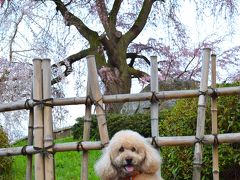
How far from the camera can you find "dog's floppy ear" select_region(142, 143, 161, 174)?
445 centimetres

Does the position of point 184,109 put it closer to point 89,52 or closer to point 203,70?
point 203,70

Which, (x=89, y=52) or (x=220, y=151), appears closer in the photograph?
(x=220, y=151)

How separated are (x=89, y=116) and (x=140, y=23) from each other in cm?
989

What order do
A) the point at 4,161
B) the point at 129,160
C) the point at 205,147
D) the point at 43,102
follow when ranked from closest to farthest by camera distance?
the point at 129,160, the point at 43,102, the point at 205,147, the point at 4,161

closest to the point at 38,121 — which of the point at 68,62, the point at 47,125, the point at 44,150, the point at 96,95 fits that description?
the point at 47,125

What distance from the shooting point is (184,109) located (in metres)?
6.69

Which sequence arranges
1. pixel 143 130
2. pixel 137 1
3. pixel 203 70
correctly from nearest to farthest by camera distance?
pixel 203 70, pixel 143 130, pixel 137 1

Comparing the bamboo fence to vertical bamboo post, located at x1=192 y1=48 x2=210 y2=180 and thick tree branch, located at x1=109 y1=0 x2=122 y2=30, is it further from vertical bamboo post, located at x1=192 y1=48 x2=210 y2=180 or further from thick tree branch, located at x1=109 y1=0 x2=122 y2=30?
thick tree branch, located at x1=109 y1=0 x2=122 y2=30

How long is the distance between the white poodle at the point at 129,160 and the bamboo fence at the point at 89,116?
18.7 inches

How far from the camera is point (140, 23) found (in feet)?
48.8

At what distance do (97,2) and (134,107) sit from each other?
9.91 feet

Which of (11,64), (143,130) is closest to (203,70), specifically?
(143,130)

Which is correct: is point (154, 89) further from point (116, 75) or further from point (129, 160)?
point (116, 75)

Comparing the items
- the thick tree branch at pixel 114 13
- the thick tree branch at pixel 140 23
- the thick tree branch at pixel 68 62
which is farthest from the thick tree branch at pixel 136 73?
the thick tree branch at pixel 68 62
